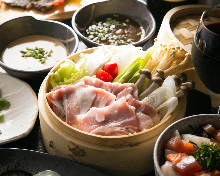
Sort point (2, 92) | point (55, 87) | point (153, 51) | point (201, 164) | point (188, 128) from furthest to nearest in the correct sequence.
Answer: point (2, 92), point (153, 51), point (55, 87), point (188, 128), point (201, 164)

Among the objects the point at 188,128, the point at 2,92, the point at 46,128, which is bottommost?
the point at 2,92

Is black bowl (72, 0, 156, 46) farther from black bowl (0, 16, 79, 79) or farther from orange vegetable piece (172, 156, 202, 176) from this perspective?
orange vegetable piece (172, 156, 202, 176)

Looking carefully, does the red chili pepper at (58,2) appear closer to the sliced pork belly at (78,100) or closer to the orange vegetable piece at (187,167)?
the sliced pork belly at (78,100)

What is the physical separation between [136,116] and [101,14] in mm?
1593

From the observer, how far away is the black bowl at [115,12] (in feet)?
9.87

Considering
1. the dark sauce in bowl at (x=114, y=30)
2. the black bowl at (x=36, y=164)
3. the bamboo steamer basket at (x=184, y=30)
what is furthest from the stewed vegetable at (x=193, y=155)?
the dark sauce in bowl at (x=114, y=30)

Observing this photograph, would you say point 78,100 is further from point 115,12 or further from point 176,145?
point 115,12

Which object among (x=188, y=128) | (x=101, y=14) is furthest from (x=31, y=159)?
(x=101, y=14)

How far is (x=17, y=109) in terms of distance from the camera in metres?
2.38

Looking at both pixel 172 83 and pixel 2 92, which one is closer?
pixel 172 83

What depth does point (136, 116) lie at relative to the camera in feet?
6.35

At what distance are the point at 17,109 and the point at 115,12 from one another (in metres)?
1.46

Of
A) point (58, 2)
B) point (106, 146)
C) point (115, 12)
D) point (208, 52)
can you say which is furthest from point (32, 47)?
point (208, 52)

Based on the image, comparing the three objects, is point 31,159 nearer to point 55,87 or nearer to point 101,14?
point 55,87
